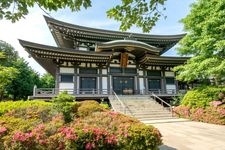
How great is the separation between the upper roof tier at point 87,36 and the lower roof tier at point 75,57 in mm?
2470

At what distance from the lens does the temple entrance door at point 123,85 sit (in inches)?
798

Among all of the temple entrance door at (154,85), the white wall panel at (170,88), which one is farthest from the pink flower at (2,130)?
the white wall panel at (170,88)

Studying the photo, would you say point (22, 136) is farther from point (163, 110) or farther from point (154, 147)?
point (163, 110)

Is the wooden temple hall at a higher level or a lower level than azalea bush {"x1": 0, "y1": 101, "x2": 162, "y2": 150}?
higher

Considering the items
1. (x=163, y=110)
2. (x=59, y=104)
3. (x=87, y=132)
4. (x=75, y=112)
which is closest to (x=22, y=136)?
(x=87, y=132)

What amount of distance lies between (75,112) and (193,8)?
11.6 meters

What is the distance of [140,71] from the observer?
69.7 feet

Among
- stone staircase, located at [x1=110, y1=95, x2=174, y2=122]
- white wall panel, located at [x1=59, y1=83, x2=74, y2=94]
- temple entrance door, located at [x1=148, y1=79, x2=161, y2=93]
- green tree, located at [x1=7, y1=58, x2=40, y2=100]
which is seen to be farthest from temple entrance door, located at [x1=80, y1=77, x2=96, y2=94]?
Result: green tree, located at [x1=7, y1=58, x2=40, y2=100]

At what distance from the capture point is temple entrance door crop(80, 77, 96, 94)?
18594mm

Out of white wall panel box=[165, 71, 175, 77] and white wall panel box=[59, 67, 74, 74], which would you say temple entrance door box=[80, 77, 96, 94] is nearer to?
white wall panel box=[59, 67, 74, 74]

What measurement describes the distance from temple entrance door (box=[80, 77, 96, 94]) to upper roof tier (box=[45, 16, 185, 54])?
13.2 ft

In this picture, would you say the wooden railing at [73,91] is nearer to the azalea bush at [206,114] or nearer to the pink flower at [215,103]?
the azalea bush at [206,114]

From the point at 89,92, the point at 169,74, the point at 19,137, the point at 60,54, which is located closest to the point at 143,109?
the point at 89,92

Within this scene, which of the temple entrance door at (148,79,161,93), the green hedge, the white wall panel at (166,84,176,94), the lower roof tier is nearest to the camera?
the green hedge
